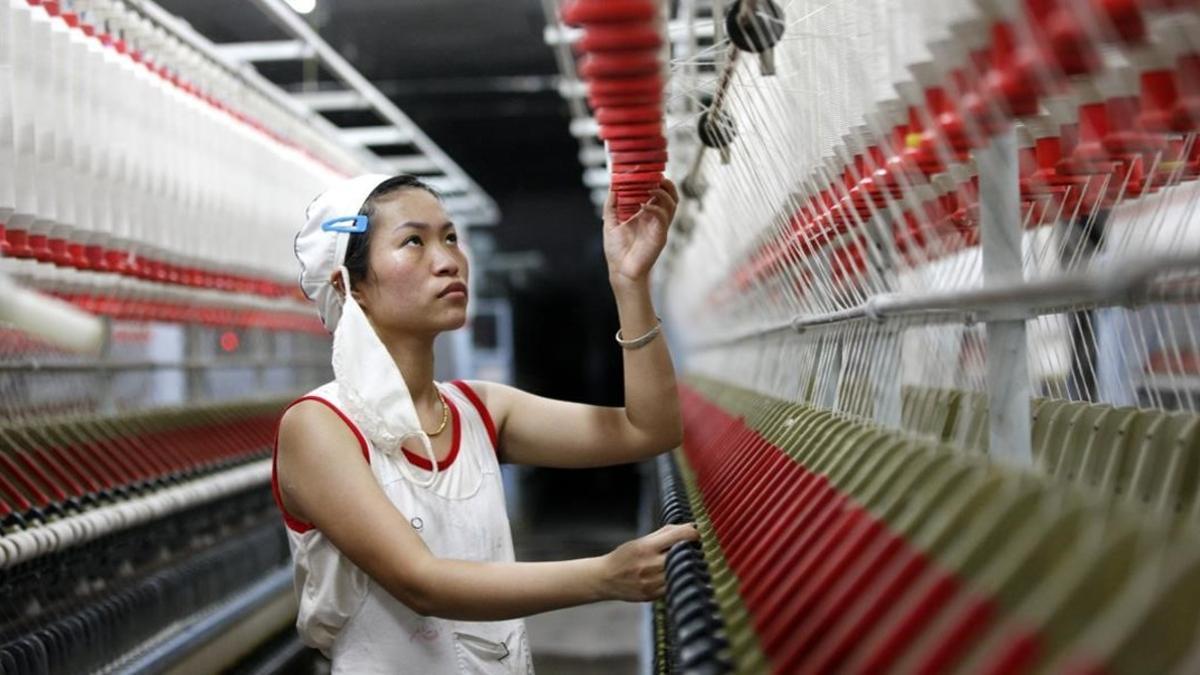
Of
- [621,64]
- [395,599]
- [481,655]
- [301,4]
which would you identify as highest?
[301,4]

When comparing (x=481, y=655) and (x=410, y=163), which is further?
(x=410, y=163)

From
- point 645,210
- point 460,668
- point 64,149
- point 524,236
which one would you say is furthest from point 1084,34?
point 524,236

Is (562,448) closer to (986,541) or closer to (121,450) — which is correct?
(986,541)

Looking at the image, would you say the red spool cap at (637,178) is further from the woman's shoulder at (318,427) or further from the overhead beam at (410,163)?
the overhead beam at (410,163)

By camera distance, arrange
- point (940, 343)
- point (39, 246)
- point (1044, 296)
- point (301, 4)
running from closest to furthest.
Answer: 1. point (1044, 296)
2. point (940, 343)
3. point (39, 246)
4. point (301, 4)

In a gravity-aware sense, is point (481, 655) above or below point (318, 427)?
below

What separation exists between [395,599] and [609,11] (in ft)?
3.85

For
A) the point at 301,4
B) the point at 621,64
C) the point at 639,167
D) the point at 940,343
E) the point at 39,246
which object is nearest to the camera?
the point at 621,64

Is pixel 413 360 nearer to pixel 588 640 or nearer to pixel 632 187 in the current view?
pixel 632 187

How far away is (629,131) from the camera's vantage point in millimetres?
1685

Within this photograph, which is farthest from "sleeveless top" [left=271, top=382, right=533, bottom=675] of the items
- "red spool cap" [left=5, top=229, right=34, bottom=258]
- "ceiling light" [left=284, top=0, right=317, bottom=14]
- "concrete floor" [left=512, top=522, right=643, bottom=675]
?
"concrete floor" [left=512, top=522, right=643, bottom=675]

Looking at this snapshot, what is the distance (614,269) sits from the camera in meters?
2.17

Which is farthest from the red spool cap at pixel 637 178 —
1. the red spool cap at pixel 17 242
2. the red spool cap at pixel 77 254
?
the red spool cap at pixel 77 254

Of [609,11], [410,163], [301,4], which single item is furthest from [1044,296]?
[410,163]
